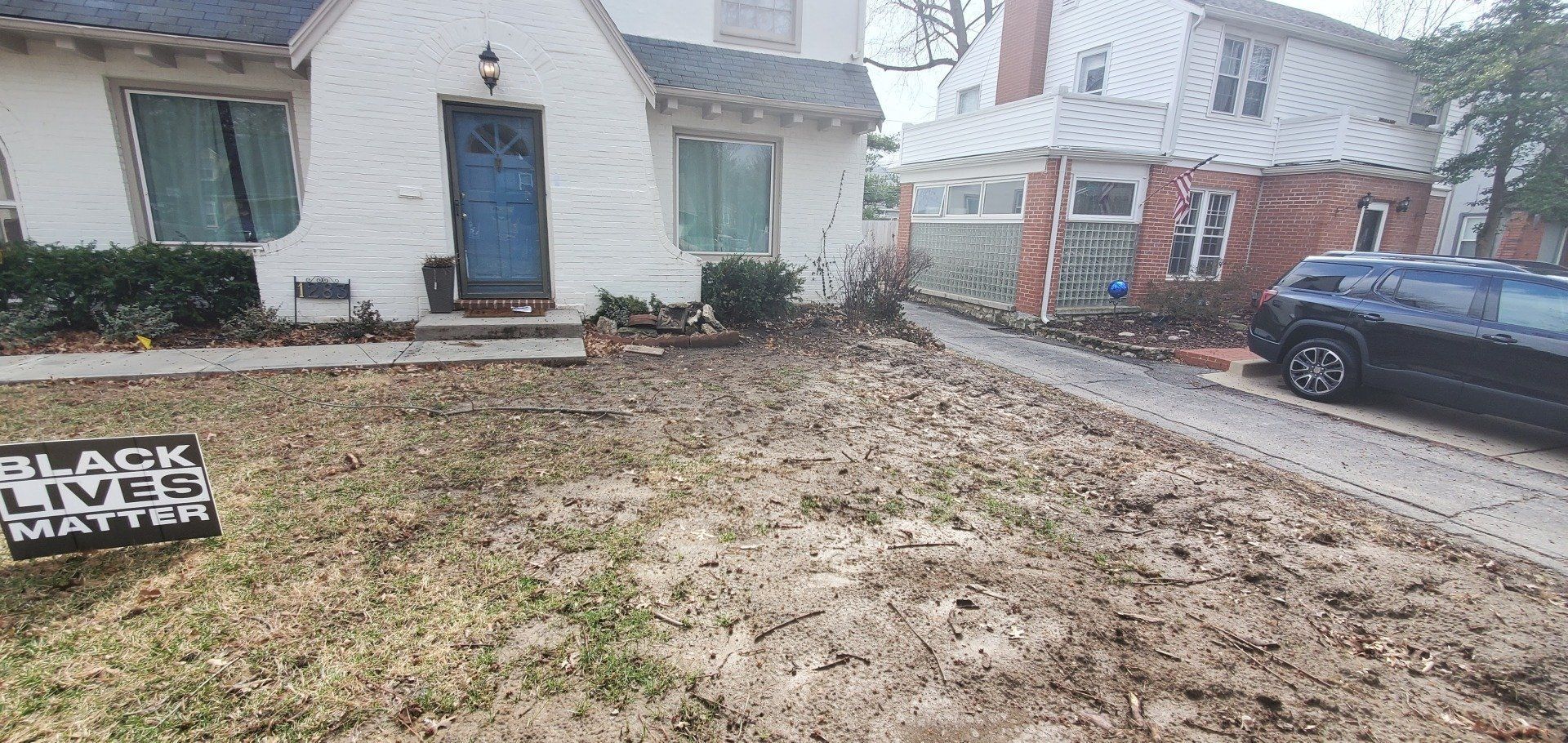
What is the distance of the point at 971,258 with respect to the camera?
14.0 metres

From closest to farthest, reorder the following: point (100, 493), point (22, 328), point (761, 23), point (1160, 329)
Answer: point (100, 493)
point (22, 328)
point (761, 23)
point (1160, 329)

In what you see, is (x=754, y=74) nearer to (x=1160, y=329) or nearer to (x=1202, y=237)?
(x=1160, y=329)

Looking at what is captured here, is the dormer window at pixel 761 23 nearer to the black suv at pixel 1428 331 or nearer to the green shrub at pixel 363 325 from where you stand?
the green shrub at pixel 363 325

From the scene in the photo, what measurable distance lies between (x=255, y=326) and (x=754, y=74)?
677 centimetres

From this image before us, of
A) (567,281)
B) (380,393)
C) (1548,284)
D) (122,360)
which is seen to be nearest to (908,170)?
(567,281)

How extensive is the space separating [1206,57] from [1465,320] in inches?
320

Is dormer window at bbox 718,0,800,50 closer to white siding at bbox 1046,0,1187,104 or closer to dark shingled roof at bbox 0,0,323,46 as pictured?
dark shingled roof at bbox 0,0,323,46

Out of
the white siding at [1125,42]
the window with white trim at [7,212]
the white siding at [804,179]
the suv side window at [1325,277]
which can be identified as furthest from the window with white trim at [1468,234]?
the window with white trim at [7,212]

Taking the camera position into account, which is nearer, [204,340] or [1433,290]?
[1433,290]

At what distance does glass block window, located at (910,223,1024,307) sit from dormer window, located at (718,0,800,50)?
432 centimetres

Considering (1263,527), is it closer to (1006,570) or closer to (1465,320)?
(1006,570)

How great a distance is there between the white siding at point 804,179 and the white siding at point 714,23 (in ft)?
3.74

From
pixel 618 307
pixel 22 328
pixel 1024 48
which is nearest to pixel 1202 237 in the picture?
pixel 1024 48

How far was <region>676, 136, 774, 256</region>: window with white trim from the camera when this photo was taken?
9.36m
